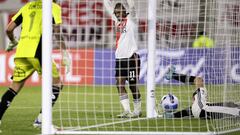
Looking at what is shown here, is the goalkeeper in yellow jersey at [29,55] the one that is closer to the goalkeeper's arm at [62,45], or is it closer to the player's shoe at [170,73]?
the goalkeeper's arm at [62,45]

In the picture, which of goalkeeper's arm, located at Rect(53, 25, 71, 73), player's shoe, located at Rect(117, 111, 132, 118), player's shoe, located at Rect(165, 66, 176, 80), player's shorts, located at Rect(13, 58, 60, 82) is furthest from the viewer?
player's shoe, located at Rect(165, 66, 176, 80)

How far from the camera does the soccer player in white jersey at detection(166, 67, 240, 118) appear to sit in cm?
1155

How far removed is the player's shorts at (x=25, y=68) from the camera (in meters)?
11.2

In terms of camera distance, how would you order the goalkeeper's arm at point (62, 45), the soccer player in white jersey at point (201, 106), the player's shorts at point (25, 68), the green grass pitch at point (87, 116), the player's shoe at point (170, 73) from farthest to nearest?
the player's shoe at point (170, 73)
the soccer player in white jersey at point (201, 106)
the green grass pitch at point (87, 116)
the player's shorts at point (25, 68)
the goalkeeper's arm at point (62, 45)

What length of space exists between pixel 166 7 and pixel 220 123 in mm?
2906

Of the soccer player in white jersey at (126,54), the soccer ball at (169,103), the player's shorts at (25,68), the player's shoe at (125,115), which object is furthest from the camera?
the soccer player in white jersey at (126,54)

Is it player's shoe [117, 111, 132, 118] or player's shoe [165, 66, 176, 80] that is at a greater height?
player's shoe [165, 66, 176, 80]

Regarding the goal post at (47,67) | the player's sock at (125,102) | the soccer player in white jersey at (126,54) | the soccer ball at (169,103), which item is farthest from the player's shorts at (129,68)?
the goal post at (47,67)

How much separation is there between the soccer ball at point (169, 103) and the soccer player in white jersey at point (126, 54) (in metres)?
0.51

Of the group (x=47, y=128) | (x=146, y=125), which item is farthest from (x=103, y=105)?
(x=47, y=128)

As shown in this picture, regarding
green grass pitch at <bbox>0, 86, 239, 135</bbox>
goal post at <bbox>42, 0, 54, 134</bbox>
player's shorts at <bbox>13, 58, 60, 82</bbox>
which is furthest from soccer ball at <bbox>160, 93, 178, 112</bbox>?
goal post at <bbox>42, 0, 54, 134</bbox>

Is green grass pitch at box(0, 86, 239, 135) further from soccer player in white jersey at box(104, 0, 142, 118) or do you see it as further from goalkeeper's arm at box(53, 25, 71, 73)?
goalkeeper's arm at box(53, 25, 71, 73)

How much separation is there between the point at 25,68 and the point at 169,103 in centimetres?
282

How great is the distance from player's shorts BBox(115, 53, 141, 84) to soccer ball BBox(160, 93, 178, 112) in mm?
630
